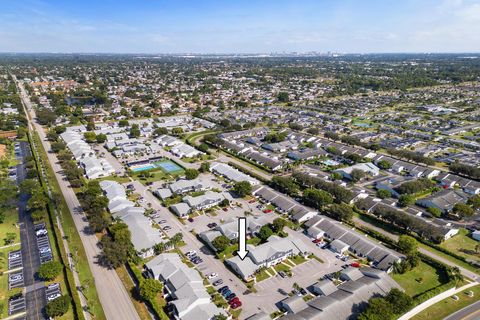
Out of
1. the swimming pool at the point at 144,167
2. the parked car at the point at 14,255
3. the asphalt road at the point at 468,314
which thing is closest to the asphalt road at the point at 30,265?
the parked car at the point at 14,255

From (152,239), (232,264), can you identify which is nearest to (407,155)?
(232,264)

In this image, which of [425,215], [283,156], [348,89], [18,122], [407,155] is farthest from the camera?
[348,89]

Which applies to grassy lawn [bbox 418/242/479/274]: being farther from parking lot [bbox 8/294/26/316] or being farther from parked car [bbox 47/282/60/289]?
parking lot [bbox 8/294/26/316]

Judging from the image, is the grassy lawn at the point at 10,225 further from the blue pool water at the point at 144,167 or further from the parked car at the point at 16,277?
the blue pool water at the point at 144,167

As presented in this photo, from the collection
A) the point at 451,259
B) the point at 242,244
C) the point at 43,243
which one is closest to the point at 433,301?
the point at 451,259

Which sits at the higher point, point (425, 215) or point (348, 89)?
point (348, 89)

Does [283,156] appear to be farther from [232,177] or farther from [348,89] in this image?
[348,89]

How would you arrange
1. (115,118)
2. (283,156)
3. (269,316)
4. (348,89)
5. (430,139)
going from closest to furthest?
(269,316)
(283,156)
(430,139)
(115,118)
(348,89)

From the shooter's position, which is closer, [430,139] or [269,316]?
[269,316]
